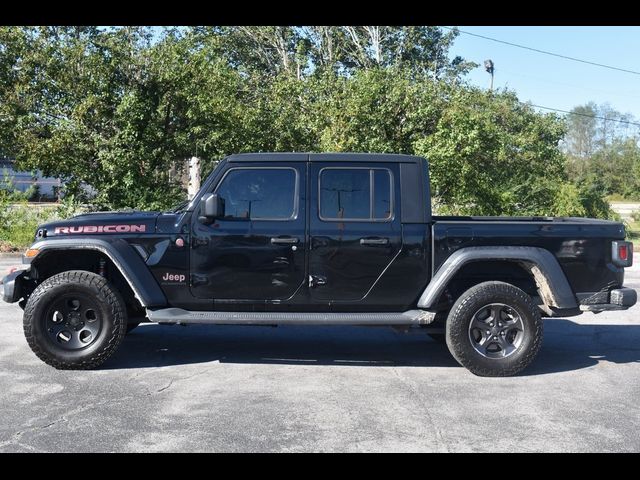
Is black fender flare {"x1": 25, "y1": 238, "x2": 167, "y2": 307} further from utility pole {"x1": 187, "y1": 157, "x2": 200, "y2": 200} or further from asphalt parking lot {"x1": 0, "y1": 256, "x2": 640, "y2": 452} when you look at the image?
utility pole {"x1": 187, "y1": 157, "x2": 200, "y2": 200}

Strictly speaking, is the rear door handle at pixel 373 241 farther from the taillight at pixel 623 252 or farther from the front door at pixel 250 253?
the taillight at pixel 623 252

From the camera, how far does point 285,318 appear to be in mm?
5930

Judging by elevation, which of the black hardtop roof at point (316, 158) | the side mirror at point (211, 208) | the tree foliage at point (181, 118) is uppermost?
the tree foliage at point (181, 118)

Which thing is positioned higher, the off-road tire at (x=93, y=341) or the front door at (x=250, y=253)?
the front door at (x=250, y=253)

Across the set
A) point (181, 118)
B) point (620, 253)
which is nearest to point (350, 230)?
point (620, 253)

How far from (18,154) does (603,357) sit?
13149mm

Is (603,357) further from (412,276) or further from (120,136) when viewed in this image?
(120,136)

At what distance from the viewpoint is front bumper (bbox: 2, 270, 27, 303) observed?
20.0 feet

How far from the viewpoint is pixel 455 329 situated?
5965 millimetres

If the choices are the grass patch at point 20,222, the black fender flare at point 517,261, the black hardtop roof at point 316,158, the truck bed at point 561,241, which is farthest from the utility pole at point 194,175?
the black fender flare at point 517,261

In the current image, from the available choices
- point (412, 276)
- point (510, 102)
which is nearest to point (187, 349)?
point (412, 276)

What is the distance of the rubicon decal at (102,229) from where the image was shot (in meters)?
5.99

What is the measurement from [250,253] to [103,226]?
131 cm

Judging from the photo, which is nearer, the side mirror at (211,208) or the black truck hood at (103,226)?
the side mirror at (211,208)
